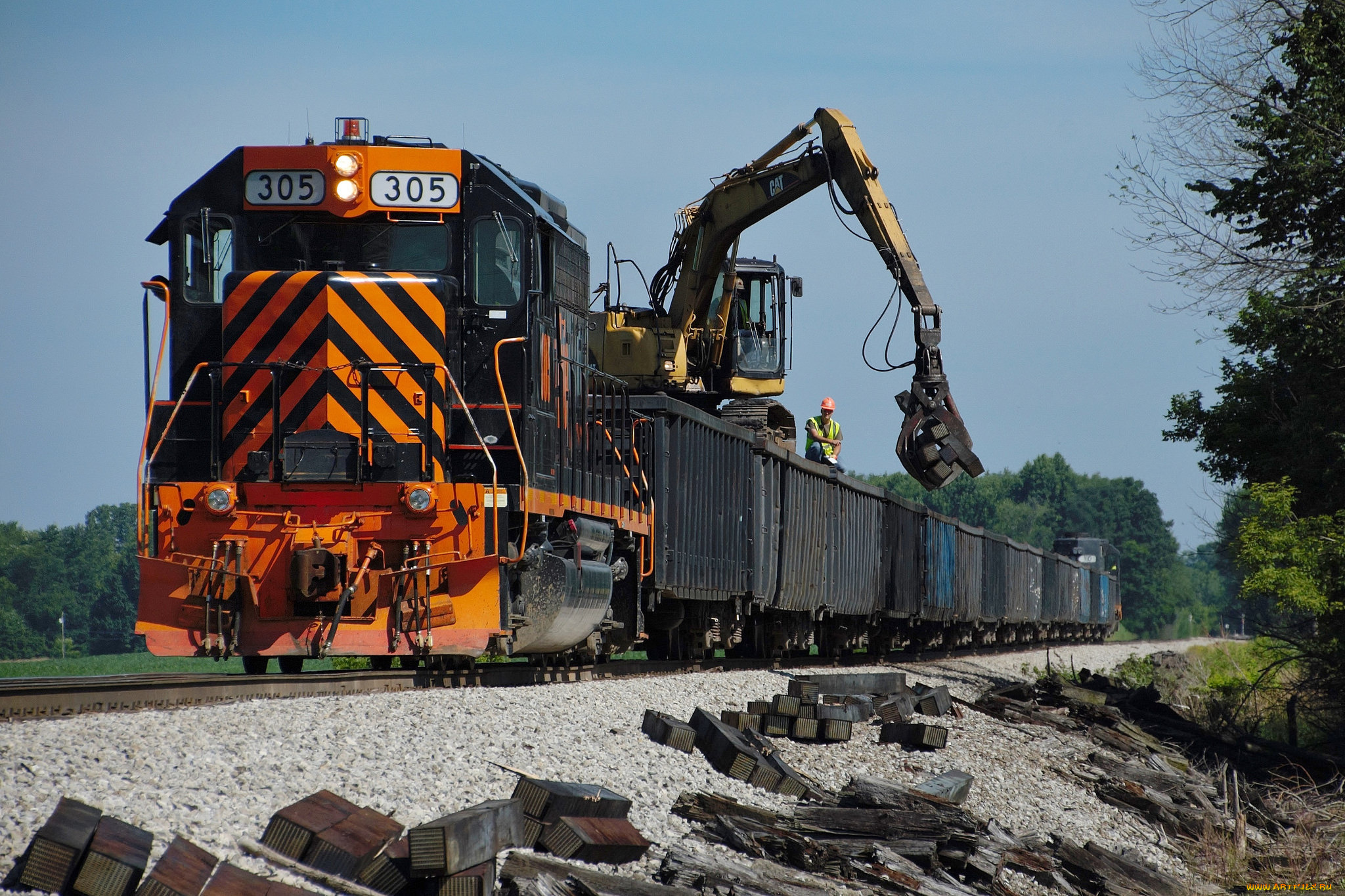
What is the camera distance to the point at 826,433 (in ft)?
70.5

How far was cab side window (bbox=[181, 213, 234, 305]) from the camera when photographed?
10.1 m

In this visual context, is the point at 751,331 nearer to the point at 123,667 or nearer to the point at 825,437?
the point at 825,437

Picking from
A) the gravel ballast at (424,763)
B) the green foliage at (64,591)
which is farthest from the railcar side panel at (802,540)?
the green foliage at (64,591)

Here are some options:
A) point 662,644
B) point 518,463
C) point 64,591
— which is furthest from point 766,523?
point 64,591

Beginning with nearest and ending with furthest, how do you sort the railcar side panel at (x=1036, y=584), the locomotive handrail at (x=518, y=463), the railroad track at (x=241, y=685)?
the railroad track at (x=241, y=685), the locomotive handrail at (x=518, y=463), the railcar side panel at (x=1036, y=584)

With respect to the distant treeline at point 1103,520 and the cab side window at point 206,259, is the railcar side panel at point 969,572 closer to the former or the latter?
the cab side window at point 206,259

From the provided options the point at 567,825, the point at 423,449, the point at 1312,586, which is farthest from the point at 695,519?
→ the point at 567,825

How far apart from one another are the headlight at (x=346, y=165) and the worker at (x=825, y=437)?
1224cm

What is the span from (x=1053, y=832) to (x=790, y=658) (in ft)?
41.5

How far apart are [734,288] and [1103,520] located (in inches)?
5267

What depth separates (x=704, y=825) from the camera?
6.18 meters

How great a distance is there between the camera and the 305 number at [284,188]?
10.0 metres

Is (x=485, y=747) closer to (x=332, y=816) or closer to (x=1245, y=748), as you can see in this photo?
(x=332, y=816)

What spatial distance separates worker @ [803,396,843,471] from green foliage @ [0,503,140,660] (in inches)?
2169
